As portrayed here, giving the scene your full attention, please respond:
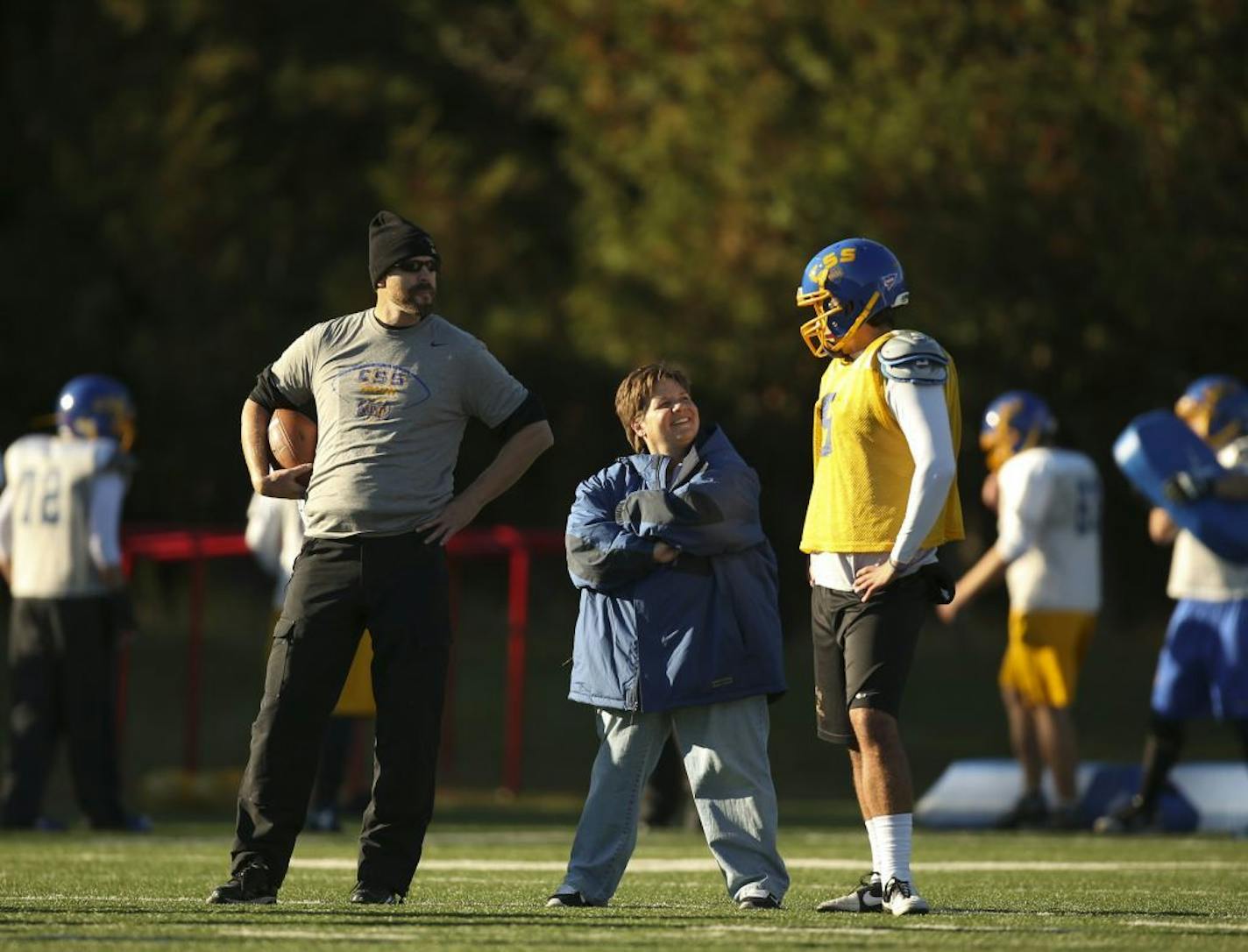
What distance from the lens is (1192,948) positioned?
690 centimetres

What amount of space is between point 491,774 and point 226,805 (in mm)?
3587

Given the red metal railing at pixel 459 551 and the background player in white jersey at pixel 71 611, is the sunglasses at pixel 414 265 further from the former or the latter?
the red metal railing at pixel 459 551

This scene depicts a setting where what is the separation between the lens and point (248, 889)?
26.1 ft

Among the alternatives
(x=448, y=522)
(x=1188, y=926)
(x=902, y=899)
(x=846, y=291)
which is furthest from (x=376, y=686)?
(x=1188, y=926)

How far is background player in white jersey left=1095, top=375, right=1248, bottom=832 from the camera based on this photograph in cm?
1291

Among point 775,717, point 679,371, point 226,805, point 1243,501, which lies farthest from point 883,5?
point 679,371

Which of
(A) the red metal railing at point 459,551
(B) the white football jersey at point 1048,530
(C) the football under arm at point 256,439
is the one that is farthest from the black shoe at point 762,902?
(A) the red metal railing at point 459,551

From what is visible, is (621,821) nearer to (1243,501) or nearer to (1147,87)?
(1243,501)

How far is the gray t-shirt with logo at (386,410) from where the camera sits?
318 inches

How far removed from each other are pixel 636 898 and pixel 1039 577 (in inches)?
232

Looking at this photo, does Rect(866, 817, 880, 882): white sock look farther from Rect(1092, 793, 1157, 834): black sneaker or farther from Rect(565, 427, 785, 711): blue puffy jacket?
Rect(1092, 793, 1157, 834): black sneaker

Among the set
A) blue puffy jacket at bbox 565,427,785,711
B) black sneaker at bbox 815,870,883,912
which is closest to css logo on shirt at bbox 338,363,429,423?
blue puffy jacket at bbox 565,427,785,711

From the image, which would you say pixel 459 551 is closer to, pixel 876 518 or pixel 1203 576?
pixel 1203 576

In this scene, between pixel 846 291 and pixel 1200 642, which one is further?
pixel 1200 642
